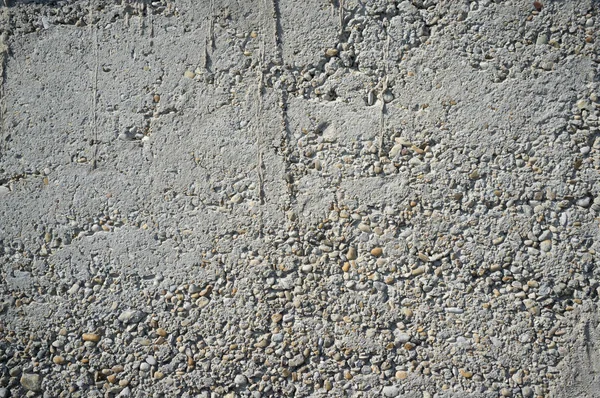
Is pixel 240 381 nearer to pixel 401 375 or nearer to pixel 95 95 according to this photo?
pixel 401 375

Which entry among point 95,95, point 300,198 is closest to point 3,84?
point 95,95

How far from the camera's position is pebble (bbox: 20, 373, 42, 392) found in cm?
197

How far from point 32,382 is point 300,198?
1081 millimetres

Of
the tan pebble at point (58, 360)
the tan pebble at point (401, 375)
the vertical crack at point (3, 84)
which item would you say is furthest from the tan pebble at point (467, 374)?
the vertical crack at point (3, 84)

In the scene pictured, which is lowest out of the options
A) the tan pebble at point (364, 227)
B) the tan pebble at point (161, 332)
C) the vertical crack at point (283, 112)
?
the tan pebble at point (161, 332)

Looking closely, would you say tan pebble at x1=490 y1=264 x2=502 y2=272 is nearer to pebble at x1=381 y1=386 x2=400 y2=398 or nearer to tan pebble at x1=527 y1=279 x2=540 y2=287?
tan pebble at x1=527 y1=279 x2=540 y2=287

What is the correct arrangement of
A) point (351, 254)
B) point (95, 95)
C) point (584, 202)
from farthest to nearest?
point (95, 95) → point (351, 254) → point (584, 202)

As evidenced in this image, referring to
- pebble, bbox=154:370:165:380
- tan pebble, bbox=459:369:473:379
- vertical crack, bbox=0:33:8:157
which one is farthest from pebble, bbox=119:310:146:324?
tan pebble, bbox=459:369:473:379

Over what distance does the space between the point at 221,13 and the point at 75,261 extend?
3.19 ft

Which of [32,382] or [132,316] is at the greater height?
[132,316]

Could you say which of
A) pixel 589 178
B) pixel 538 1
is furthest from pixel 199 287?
pixel 538 1

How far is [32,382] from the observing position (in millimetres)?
1977

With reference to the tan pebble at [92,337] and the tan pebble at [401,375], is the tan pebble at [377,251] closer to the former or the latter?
the tan pebble at [401,375]

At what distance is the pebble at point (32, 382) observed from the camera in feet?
6.48
